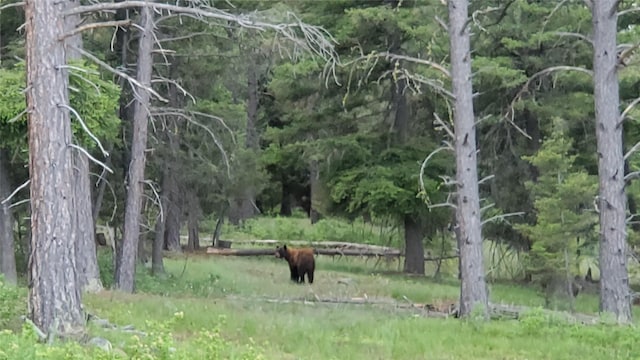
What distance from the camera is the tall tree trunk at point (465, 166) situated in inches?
488

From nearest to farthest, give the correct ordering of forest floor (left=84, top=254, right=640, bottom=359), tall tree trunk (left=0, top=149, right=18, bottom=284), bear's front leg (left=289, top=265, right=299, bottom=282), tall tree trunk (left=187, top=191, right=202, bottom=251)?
forest floor (left=84, top=254, right=640, bottom=359), tall tree trunk (left=0, top=149, right=18, bottom=284), bear's front leg (left=289, top=265, right=299, bottom=282), tall tree trunk (left=187, top=191, right=202, bottom=251)

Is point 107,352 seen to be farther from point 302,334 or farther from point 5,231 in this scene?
point 5,231

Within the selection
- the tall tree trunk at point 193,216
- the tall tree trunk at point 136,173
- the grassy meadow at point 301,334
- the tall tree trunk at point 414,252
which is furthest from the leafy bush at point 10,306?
the tall tree trunk at point 414,252

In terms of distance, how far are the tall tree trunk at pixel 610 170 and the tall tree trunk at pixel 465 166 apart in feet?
5.99

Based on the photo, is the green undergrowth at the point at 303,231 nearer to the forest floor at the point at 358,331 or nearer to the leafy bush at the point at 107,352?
the forest floor at the point at 358,331

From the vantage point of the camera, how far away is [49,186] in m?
7.93

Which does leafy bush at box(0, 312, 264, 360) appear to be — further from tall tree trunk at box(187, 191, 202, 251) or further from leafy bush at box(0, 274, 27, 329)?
tall tree trunk at box(187, 191, 202, 251)

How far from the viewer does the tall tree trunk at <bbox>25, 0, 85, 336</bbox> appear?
7.95 meters

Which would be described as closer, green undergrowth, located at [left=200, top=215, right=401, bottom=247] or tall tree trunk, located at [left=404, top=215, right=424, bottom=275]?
tall tree trunk, located at [left=404, top=215, right=424, bottom=275]

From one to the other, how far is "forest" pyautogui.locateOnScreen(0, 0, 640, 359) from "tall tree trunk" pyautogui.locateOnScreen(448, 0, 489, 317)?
0.03 metres

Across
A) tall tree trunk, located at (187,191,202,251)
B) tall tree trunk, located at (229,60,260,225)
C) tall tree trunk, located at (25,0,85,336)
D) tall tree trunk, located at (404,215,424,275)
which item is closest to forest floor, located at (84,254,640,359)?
tall tree trunk, located at (25,0,85,336)

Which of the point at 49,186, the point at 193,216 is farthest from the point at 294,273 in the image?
the point at 49,186

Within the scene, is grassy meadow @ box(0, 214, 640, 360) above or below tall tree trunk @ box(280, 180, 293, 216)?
below

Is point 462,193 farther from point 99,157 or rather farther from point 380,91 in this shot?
point 380,91
